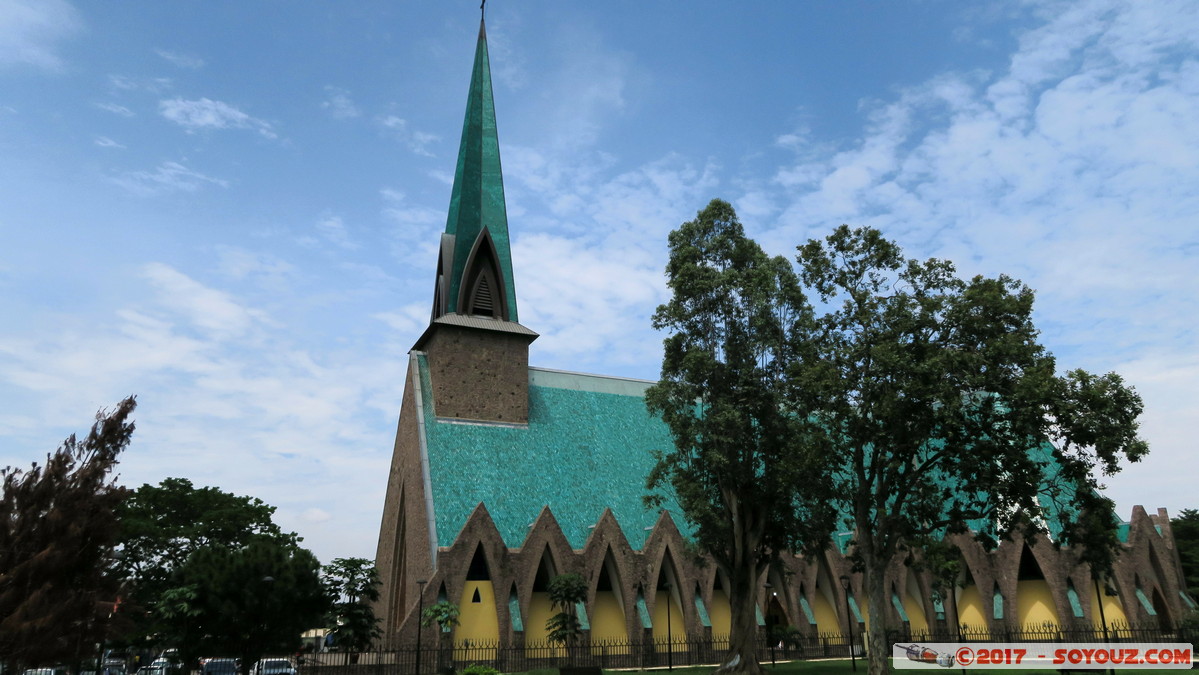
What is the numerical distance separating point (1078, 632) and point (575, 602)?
88.8ft

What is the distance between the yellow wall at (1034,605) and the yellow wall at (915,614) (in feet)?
15.9

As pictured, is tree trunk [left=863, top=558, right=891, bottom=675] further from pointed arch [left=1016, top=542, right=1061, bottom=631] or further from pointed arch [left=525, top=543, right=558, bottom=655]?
pointed arch [left=1016, top=542, right=1061, bottom=631]

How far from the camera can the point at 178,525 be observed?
44.5m

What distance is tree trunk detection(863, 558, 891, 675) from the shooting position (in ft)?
81.1

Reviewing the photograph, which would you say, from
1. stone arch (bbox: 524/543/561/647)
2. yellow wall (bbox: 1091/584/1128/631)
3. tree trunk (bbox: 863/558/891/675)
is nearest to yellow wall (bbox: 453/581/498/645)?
stone arch (bbox: 524/543/561/647)

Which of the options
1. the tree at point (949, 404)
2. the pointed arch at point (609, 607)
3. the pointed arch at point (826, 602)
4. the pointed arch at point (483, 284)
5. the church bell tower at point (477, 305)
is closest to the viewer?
the tree at point (949, 404)

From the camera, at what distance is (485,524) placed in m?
35.7

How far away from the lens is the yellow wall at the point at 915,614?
44.5 metres

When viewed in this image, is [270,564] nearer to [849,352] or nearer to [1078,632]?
[849,352]

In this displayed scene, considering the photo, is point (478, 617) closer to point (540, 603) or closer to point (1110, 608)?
point (540, 603)

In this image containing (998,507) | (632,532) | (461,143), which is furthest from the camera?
(461,143)

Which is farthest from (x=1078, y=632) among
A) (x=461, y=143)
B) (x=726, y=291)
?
(x=461, y=143)

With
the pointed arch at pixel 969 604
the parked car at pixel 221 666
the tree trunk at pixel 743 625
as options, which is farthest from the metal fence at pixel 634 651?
the tree trunk at pixel 743 625

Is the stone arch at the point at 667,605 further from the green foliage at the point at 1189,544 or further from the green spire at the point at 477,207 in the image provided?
the green foliage at the point at 1189,544
